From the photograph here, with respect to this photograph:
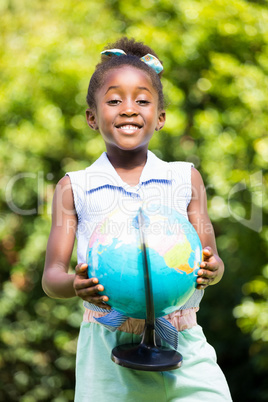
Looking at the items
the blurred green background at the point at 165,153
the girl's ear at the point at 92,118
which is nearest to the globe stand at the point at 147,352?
the girl's ear at the point at 92,118

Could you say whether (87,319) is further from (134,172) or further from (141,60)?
(141,60)

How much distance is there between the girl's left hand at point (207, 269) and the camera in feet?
7.14

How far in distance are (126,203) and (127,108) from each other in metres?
0.49

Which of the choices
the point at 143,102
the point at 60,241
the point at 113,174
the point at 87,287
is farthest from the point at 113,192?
the point at 87,287

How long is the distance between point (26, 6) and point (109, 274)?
6597 mm

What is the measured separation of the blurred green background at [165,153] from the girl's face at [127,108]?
7.54 feet

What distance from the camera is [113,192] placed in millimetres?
2498

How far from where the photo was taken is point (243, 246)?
507 cm

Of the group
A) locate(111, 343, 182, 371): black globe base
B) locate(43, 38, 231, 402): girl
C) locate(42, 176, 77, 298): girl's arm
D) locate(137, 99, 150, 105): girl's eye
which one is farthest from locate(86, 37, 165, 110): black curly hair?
locate(111, 343, 182, 371): black globe base

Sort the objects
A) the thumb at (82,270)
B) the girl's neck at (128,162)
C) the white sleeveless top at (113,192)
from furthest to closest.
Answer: the girl's neck at (128,162) < the white sleeveless top at (113,192) < the thumb at (82,270)

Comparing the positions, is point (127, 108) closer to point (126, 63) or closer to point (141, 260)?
point (126, 63)

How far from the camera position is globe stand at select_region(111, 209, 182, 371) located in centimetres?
201

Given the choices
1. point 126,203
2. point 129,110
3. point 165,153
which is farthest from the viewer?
point 165,153

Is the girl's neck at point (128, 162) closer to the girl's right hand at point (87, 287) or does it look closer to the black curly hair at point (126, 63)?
the black curly hair at point (126, 63)
